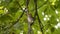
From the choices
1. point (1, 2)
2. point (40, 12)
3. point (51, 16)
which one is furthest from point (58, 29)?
point (1, 2)

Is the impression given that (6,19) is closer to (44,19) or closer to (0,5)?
(0,5)

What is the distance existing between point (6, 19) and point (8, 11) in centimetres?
12

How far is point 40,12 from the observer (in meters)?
1.65

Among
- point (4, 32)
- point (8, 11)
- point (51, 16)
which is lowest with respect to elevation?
point (4, 32)

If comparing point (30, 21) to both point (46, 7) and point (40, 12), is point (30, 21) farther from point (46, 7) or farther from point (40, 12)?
point (40, 12)

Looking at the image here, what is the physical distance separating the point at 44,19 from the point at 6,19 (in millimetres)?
683

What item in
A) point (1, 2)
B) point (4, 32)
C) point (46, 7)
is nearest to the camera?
point (4, 32)

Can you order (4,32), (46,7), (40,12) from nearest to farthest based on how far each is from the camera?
(4,32), (46,7), (40,12)

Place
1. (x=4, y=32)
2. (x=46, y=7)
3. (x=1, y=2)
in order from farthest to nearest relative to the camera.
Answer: (x=46, y=7), (x=1, y=2), (x=4, y=32)

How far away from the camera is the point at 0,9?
1.23 meters

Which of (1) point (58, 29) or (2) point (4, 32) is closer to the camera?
(2) point (4, 32)

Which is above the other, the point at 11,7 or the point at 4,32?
the point at 11,7

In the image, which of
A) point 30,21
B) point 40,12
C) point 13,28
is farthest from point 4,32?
point 40,12

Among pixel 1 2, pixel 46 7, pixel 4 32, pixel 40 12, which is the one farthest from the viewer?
pixel 40 12
